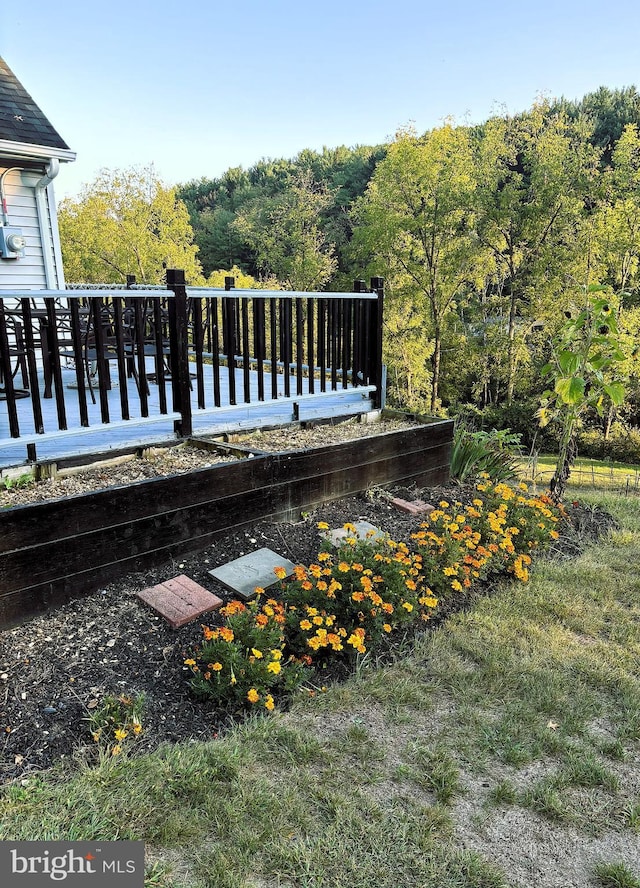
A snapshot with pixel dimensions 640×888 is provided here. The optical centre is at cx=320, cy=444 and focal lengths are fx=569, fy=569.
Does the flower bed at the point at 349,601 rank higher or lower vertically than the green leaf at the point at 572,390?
lower

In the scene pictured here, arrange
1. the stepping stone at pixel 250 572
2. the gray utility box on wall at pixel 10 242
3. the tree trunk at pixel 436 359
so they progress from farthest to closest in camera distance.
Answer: the tree trunk at pixel 436 359 → the gray utility box on wall at pixel 10 242 → the stepping stone at pixel 250 572

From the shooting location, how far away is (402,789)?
74.1 inches

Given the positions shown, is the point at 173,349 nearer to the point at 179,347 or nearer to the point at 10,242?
the point at 179,347

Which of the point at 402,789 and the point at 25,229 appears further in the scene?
the point at 25,229

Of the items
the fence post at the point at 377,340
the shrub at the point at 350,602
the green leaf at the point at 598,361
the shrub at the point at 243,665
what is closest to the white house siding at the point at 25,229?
the fence post at the point at 377,340

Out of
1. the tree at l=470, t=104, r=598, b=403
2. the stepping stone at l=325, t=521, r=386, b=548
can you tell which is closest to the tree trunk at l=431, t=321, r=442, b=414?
the tree at l=470, t=104, r=598, b=403

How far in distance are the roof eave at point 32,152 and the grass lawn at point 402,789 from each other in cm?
642

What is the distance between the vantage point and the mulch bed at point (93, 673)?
1.98 m

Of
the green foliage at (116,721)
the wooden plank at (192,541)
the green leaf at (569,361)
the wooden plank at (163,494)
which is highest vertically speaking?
the green leaf at (569,361)

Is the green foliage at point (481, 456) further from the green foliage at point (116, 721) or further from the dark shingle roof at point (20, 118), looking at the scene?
the dark shingle roof at point (20, 118)

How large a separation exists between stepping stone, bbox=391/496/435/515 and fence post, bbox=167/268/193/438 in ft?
5.23

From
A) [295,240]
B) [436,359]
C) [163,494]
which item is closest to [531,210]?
[436,359]

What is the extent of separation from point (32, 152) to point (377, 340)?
445 cm

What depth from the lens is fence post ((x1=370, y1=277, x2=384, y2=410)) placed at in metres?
5.03
